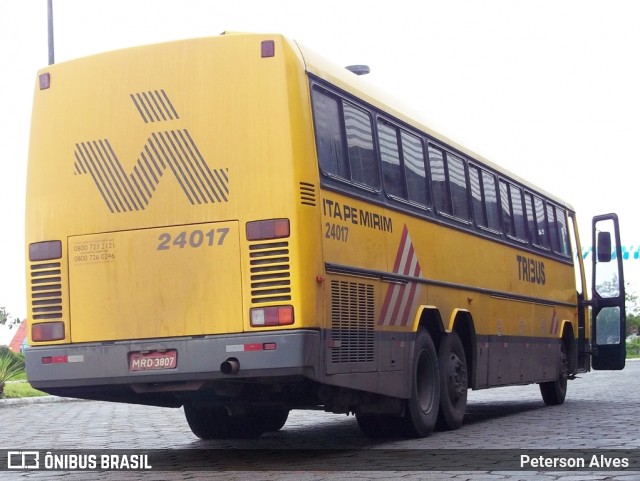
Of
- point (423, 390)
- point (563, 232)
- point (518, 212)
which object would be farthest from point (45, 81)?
point (563, 232)

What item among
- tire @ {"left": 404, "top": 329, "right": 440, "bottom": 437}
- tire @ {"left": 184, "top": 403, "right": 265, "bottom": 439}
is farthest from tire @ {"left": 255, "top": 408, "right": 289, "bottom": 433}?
tire @ {"left": 404, "top": 329, "right": 440, "bottom": 437}

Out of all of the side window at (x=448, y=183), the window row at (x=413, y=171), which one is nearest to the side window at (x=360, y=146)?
the window row at (x=413, y=171)

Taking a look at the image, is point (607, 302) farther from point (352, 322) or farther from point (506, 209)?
point (352, 322)

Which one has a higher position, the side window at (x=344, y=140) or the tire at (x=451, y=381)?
the side window at (x=344, y=140)

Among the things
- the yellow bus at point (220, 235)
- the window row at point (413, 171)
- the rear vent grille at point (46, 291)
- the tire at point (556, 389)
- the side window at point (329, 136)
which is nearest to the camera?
the yellow bus at point (220, 235)

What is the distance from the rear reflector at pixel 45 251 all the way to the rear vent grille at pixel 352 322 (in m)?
2.35

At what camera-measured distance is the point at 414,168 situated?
1248 cm

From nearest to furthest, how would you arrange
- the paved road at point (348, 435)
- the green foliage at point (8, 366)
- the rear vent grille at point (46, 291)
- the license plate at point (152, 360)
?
the paved road at point (348, 435) < the license plate at point (152, 360) < the rear vent grille at point (46, 291) < the green foliage at point (8, 366)

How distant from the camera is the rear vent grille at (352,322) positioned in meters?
9.91

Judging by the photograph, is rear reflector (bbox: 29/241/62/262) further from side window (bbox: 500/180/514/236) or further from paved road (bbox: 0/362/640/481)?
side window (bbox: 500/180/514/236)

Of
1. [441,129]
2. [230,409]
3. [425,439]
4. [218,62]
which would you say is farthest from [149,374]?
[441,129]

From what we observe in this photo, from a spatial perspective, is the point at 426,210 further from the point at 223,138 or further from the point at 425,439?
the point at 223,138

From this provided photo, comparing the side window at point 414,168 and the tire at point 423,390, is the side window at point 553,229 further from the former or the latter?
the tire at point 423,390

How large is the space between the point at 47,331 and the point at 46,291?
34 cm
